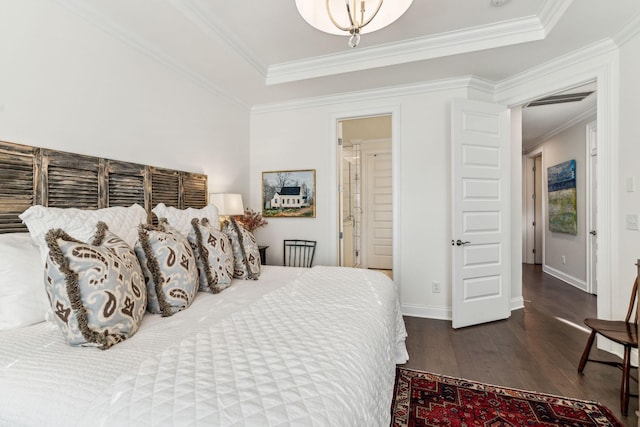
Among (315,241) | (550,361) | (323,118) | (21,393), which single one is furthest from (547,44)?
(21,393)

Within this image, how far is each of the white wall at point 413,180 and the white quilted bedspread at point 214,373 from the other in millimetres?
2049

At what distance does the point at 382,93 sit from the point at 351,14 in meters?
1.97

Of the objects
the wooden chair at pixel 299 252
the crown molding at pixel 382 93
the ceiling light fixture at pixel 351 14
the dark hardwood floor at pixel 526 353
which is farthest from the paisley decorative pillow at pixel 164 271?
the crown molding at pixel 382 93

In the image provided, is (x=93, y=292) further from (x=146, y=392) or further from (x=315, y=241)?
(x=315, y=241)

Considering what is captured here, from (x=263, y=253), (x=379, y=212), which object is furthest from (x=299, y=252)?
(x=379, y=212)

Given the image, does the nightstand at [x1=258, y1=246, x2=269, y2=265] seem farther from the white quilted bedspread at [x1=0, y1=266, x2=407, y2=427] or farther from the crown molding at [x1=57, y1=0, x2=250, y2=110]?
the white quilted bedspread at [x1=0, y1=266, x2=407, y2=427]

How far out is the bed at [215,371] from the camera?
2.46 feet

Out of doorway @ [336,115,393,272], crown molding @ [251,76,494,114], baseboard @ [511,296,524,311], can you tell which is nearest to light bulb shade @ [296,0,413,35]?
crown molding @ [251,76,494,114]

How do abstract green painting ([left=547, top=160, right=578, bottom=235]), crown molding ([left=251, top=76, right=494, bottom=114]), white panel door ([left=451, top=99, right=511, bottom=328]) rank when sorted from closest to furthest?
white panel door ([left=451, top=99, right=511, bottom=328]) → crown molding ([left=251, top=76, right=494, bottom=114]) → abstract green painting ([left=547, top=160, right=578, bottom=235])

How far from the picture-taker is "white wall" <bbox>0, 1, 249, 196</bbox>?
5.45 feet

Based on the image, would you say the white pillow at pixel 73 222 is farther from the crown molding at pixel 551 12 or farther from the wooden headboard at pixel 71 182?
the crown molding at pixel 551 12

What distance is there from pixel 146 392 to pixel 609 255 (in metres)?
3.26

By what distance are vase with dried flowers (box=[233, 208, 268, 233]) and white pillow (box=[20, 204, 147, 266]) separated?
69.4 inches

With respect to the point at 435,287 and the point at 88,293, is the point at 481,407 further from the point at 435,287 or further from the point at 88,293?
the point at 88,293
